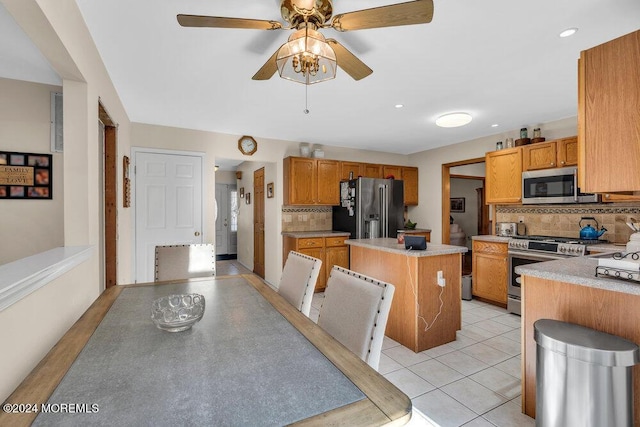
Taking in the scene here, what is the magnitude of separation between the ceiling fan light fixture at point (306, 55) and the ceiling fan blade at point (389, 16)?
4.9 inches

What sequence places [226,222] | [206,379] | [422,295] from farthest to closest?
[226,222], [422,295], [206,379]

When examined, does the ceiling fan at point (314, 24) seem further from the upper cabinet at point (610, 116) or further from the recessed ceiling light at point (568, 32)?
the recessed ceiling light at point (568, 32)

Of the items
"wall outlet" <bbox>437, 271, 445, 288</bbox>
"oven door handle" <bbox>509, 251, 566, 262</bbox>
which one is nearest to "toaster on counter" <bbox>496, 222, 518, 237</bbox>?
"oven door handle" <bbox>509, 251, 566, 262</bbox>

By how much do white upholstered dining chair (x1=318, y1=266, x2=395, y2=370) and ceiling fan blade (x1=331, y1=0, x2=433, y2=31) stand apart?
1.21 m

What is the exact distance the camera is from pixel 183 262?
2.49 meters

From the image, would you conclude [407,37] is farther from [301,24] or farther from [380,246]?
[380,246]

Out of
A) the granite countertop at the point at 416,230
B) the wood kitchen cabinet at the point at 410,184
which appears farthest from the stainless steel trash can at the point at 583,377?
the wood kitchen cabinet at the point at 410,184

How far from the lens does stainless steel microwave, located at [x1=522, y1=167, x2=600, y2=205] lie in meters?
3.32

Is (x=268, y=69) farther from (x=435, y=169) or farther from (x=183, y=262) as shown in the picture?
(x=435, y=169)

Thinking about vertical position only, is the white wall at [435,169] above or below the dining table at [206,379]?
above

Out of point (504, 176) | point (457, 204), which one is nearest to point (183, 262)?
point (504, 176)

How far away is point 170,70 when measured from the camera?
2434 millimetres

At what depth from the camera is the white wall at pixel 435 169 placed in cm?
461

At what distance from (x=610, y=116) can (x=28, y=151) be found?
4.02 m
